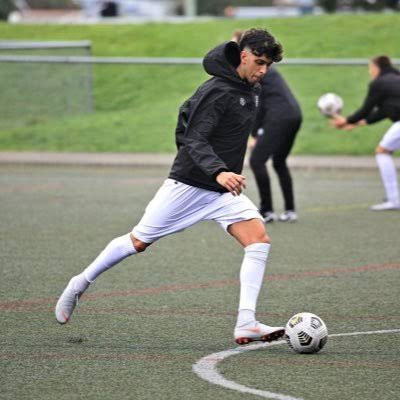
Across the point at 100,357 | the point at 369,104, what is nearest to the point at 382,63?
the point at 369,104

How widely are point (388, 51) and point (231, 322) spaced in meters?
20.1

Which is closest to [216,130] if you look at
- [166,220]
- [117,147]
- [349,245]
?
[166,220]

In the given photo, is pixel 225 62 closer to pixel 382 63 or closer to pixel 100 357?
pixel 100 357

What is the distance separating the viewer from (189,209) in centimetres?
779

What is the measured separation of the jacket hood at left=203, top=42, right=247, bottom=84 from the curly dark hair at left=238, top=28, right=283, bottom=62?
9cm

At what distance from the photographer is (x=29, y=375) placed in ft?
22.5

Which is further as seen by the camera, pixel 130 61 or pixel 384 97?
pixel 130 61

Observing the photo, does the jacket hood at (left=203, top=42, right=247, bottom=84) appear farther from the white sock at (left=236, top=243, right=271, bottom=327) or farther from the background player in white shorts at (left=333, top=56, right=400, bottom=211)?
the background player in white shorts at (left=333, top=56, right=400, bottom=211)

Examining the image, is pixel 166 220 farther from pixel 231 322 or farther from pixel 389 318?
pixel 389 318

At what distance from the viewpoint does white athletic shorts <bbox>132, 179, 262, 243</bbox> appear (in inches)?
303

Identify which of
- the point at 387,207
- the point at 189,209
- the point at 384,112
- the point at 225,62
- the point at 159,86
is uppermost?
the point at 225,62

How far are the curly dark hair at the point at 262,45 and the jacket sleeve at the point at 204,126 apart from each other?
1.05ft

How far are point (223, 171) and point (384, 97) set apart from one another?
836cm

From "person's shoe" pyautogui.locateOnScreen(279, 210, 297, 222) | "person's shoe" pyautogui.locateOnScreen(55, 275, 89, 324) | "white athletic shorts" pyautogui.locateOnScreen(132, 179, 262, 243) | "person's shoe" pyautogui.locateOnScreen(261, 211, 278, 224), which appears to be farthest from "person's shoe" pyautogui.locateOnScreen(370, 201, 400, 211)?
"person's shoe" pyautogui.locateOnScreen(55, 275, 89, 324)
